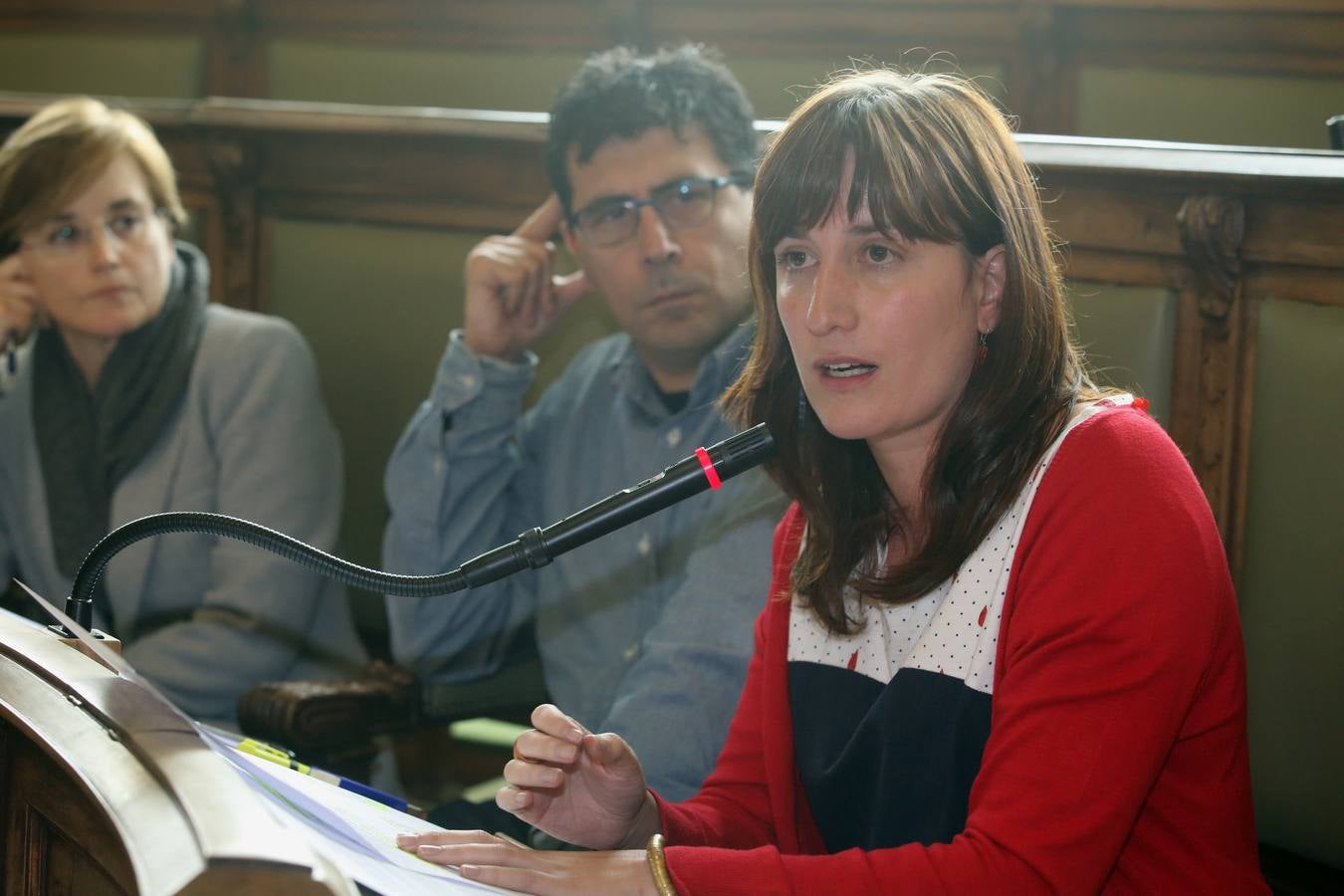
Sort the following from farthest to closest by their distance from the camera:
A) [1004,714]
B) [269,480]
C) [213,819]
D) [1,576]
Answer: [1,576] → [269,480] → [1004,714] → [213,819]

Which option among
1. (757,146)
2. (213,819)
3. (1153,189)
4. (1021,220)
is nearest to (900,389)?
(1021,220)

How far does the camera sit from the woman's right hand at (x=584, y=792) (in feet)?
3.74

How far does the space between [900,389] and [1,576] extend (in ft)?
5.43

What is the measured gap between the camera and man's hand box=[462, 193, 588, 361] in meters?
2.02

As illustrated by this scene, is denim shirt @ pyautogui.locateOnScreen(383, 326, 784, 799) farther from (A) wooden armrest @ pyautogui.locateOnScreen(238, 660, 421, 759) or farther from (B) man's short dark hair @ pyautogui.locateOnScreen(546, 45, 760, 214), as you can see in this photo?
(B) man's short dark hair @ pyautogui.locateOnScreen(546, 45, 760, 214)

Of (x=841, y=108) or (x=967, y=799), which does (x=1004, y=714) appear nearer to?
(x=967, y=799)

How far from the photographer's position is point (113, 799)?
0.80 m

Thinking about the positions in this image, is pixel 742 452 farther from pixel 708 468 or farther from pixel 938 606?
pixel 938 606

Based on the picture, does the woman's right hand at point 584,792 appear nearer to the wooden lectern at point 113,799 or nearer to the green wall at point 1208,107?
the wooden lectern at point 113,799

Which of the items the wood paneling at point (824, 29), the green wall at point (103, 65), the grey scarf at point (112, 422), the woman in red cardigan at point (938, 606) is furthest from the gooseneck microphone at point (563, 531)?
the green wall at point (103, 65)

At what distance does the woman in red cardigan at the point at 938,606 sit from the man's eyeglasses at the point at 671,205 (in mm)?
570

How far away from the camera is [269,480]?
2.19 m

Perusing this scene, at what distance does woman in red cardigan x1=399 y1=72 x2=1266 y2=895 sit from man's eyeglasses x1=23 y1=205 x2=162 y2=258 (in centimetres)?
125

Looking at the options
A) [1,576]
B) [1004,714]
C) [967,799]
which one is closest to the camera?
[1004,714]
